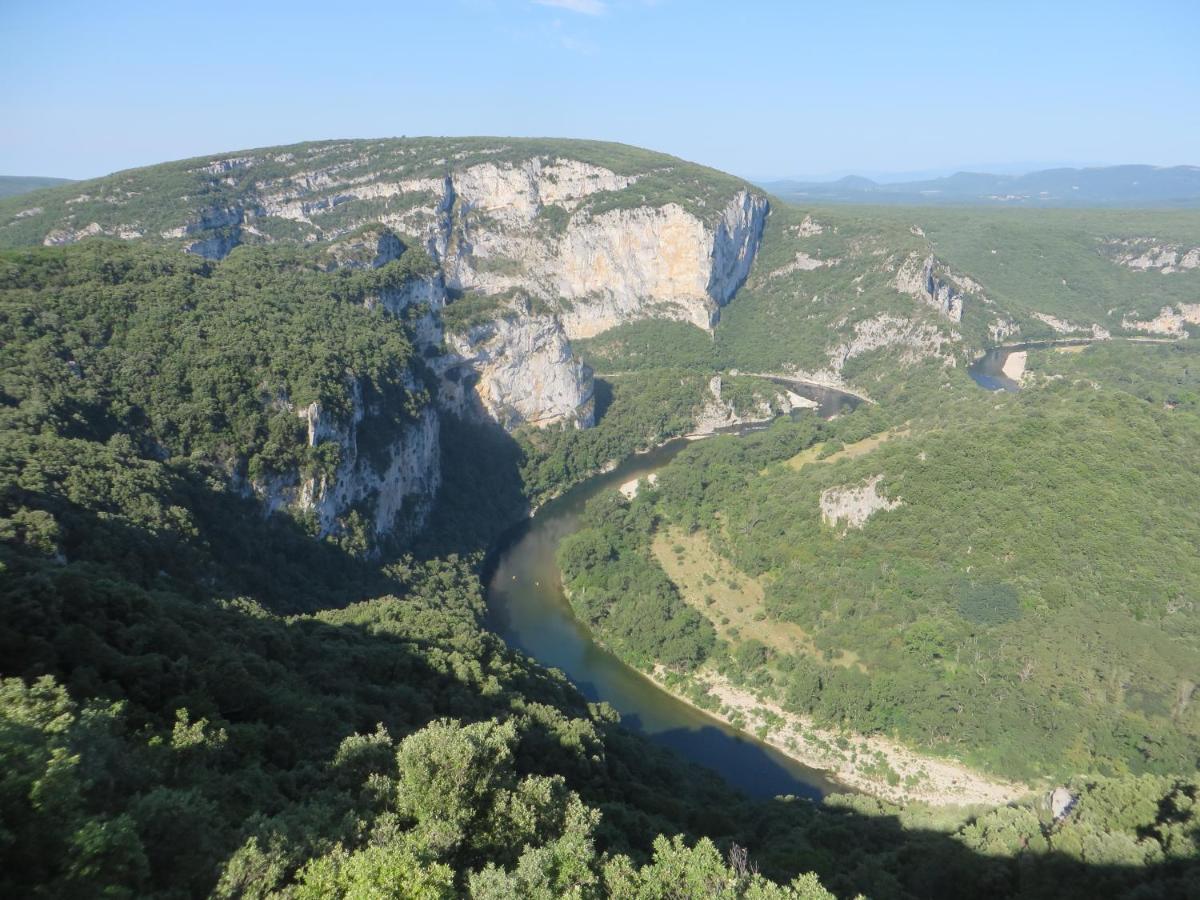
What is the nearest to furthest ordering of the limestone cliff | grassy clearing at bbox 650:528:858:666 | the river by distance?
the river
grassy clearing at bbox 650:528:858:666
the limestone cliff

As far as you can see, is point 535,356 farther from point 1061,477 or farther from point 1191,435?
point 1191,435

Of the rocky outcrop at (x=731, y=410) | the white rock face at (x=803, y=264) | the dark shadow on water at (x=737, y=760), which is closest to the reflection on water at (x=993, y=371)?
the rocky outcrop at (x=731, y=410)

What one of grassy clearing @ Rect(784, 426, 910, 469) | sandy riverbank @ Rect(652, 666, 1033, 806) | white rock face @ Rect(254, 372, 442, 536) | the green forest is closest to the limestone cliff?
the green forest

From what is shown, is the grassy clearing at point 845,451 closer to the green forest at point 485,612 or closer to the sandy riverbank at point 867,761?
the green forest at point 485,612

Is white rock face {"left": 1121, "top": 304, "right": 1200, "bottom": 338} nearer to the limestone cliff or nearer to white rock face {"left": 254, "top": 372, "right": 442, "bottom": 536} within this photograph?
the limestone cliff

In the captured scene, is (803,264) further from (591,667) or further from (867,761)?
(867,761)

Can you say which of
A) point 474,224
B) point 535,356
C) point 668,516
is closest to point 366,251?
point 535,356
